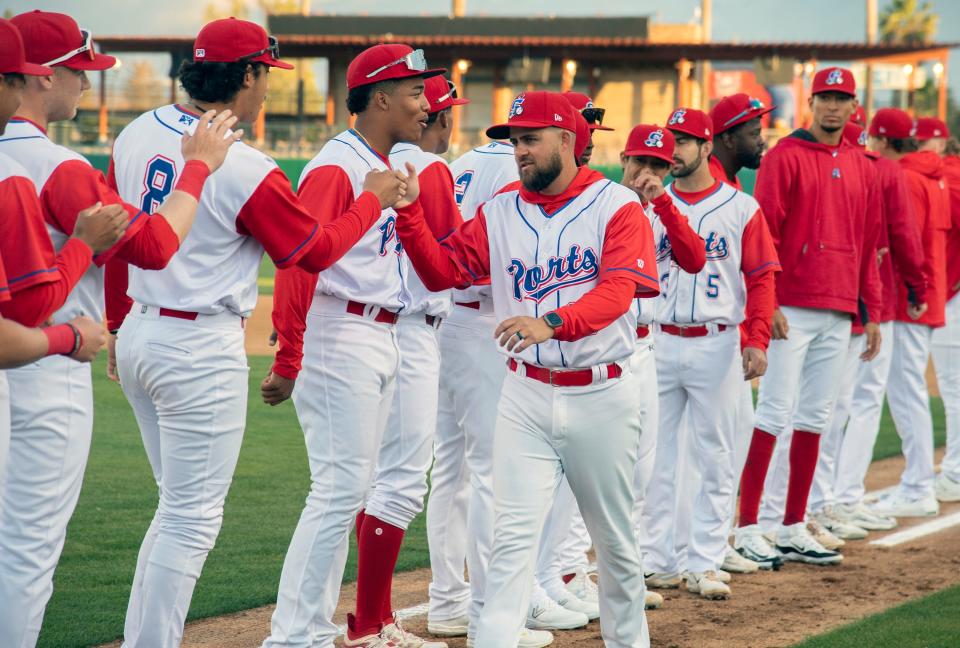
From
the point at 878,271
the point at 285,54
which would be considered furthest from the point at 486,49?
the point at 878,271

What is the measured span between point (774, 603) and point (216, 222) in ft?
10.2

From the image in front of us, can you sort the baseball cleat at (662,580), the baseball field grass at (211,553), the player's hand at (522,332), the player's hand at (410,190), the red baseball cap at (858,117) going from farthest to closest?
the red baseball cap at (858,117), the baseball cleat at (662,580), the baseball field grass at (211,553), the player's hand at (410,190), the player's hand at (522,332)

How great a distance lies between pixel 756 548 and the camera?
6074mm

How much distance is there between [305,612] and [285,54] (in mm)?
35776

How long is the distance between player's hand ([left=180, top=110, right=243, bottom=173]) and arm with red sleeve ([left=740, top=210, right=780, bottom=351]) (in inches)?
110

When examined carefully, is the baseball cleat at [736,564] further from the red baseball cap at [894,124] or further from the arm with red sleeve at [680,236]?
the red baseball cap at [894,124]

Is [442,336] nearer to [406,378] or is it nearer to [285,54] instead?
[406,378]

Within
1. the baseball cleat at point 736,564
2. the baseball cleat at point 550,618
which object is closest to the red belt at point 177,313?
the baseball cleat at point 550,618

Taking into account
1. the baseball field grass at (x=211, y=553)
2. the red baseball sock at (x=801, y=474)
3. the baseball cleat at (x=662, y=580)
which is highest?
the red baseball sock at (x=801, y=474)

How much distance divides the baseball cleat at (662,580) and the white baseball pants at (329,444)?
6.24ft

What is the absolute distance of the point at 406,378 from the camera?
4480 millimetres

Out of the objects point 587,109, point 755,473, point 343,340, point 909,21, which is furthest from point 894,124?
point 909,21

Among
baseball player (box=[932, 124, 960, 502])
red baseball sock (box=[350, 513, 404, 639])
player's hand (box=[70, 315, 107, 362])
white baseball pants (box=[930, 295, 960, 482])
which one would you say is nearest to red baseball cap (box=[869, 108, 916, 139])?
baseball player (box=[932, 124, 960, 502])

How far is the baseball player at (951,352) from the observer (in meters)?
7.79
